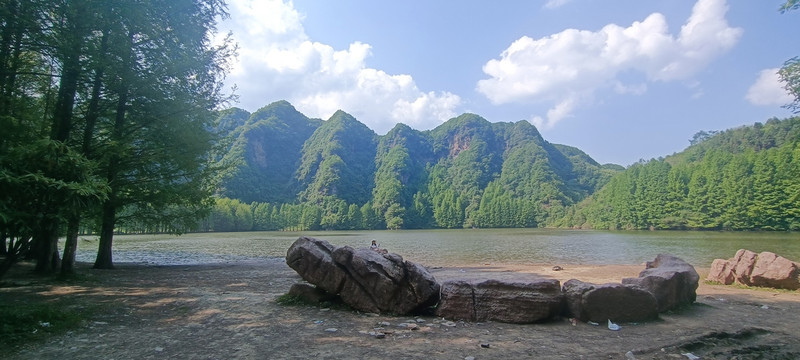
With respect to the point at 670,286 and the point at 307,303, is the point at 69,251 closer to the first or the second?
the point at 307,303

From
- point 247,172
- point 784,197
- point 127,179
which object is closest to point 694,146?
point 784,197

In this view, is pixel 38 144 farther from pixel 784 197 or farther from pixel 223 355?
pixel 784 197

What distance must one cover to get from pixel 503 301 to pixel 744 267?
478 inches

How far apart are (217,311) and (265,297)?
2.13 meters

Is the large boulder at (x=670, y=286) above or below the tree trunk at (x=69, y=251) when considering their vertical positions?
below

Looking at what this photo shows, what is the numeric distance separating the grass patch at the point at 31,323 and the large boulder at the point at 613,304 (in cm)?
1039

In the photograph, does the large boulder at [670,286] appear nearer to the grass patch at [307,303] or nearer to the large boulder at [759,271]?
the large boulder at [759,271]

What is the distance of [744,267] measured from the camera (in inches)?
576

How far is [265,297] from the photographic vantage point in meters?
11.2

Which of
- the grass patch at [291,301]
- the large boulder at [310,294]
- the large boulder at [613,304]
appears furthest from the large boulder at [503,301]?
the grass patch at [291,301]

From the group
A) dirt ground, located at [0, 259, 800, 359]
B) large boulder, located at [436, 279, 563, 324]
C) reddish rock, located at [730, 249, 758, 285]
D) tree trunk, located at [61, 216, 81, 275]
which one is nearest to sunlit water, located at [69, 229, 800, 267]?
tree trunk, located at [61, 216, 81, 275]

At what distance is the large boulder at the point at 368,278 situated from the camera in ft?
30.7

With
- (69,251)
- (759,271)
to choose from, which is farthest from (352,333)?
(759,271)

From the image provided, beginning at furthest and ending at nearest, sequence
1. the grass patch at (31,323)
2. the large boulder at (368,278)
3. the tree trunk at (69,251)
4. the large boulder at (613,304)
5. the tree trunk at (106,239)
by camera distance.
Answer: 1. the tree trunk at (106,239)
2. the tree trunk at (69,251)
3. the large boulder at (368,278)
4. the large boulder at (613,304)
5. the grass patch at (31,323)
